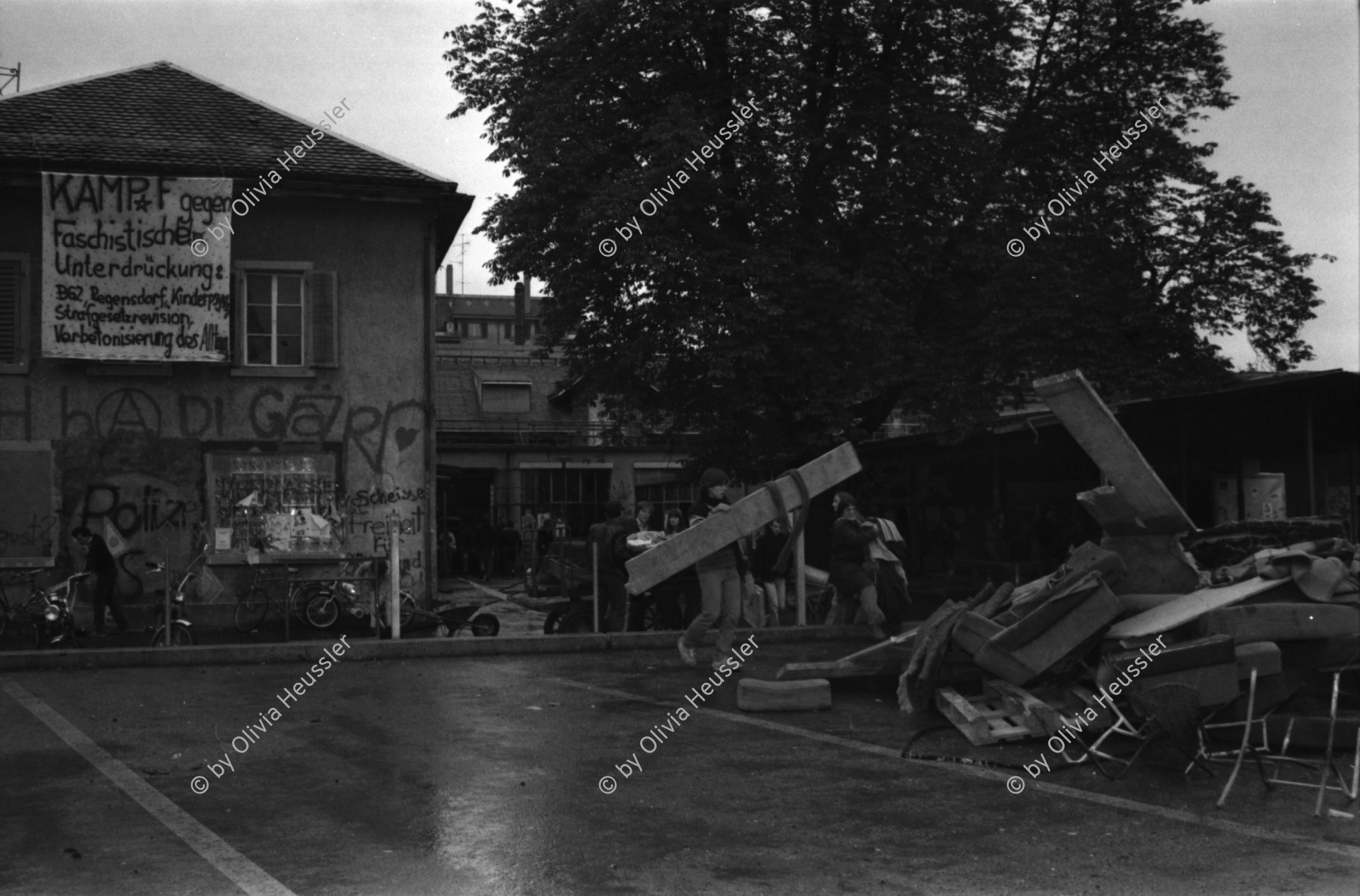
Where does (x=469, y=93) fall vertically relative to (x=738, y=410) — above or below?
above

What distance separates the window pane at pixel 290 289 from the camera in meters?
21.0

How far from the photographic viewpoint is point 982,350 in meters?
23.8

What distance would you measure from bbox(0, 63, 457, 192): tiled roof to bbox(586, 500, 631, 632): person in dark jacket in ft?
24.3

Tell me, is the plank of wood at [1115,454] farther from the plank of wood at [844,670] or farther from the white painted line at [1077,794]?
the white painted line at [1077,794]

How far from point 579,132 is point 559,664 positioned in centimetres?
1213

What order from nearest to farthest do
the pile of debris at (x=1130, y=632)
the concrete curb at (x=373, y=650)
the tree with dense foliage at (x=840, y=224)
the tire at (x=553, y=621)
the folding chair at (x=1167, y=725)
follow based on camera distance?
the folding chair at (x=1167, y=725) → the pile of debris at (x=1130, y=632) → the concrete curb at (x=373, y=650) → the tire at (x=553, y=621) → the tree with dense foliage at (x=840, y=224)

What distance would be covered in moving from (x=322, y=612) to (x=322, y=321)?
4.76 m

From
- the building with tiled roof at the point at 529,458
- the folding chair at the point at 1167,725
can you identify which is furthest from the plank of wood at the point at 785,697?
the building with tiled roof at the point at 529,458

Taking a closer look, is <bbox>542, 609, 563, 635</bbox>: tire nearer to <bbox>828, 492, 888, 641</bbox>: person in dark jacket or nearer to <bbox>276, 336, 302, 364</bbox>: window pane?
<bbox>828, 492, 888, 641</bbox>: person in dark jacket

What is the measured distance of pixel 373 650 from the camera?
14.4 meters

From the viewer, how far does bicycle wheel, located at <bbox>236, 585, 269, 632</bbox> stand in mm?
19266

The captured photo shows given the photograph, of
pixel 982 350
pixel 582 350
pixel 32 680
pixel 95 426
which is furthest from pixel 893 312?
pixel 32 680

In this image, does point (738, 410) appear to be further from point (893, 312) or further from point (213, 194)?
point (213, 194)

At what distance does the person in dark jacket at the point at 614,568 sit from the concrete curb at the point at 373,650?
1.01 m
